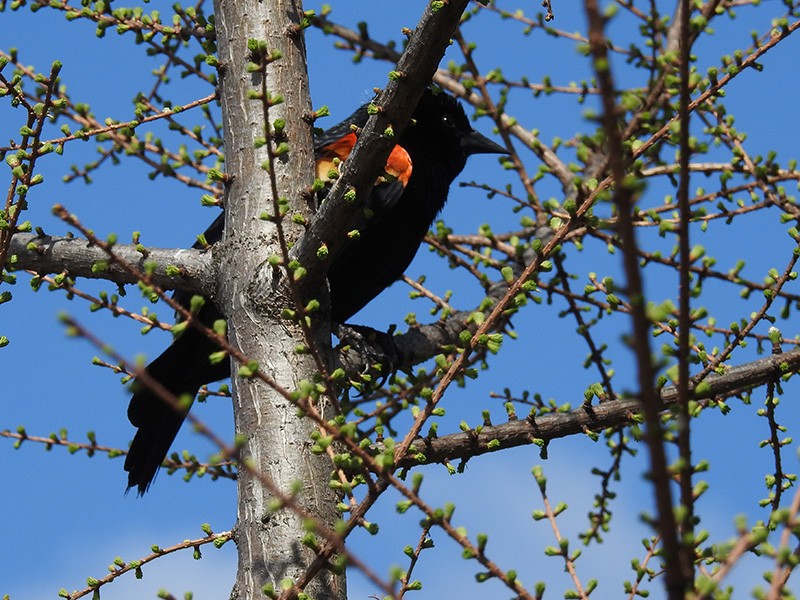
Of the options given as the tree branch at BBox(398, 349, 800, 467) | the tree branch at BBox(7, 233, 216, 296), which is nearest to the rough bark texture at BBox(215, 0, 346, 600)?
the tree branch at BBox(7, 233, 216, 296)

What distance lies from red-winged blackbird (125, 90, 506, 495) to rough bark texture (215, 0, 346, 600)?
35 cm

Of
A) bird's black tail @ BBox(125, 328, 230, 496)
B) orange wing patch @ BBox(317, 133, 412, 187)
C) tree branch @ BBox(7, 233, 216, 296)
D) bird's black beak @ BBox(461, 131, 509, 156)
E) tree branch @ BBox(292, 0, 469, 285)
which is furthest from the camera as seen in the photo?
bird's black beak @ BBox(461, 131, 509, 156)

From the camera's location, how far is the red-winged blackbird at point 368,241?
354 centimetres

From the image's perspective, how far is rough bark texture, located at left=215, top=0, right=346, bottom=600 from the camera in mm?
2414

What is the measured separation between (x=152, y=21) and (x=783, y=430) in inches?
95.8

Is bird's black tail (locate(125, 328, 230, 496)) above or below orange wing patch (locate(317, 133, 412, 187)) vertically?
below

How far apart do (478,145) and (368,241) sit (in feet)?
3.70

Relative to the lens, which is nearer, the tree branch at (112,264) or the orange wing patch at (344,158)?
the tree branch at (112,264)

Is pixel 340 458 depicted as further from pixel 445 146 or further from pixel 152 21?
pixel 445 146

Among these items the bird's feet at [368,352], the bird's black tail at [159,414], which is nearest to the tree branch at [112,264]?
the bird's black tail at [159,414]

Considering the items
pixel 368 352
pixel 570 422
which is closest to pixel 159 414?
pixel 368 352

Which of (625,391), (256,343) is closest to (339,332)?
(256,343)

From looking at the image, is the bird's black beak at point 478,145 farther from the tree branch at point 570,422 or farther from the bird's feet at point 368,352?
the tree branch at point 570,422

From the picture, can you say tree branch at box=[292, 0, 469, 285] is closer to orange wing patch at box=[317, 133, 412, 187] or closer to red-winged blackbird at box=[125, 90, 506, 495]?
red-winged blackbird at box=[125, 90, 506, 495]
